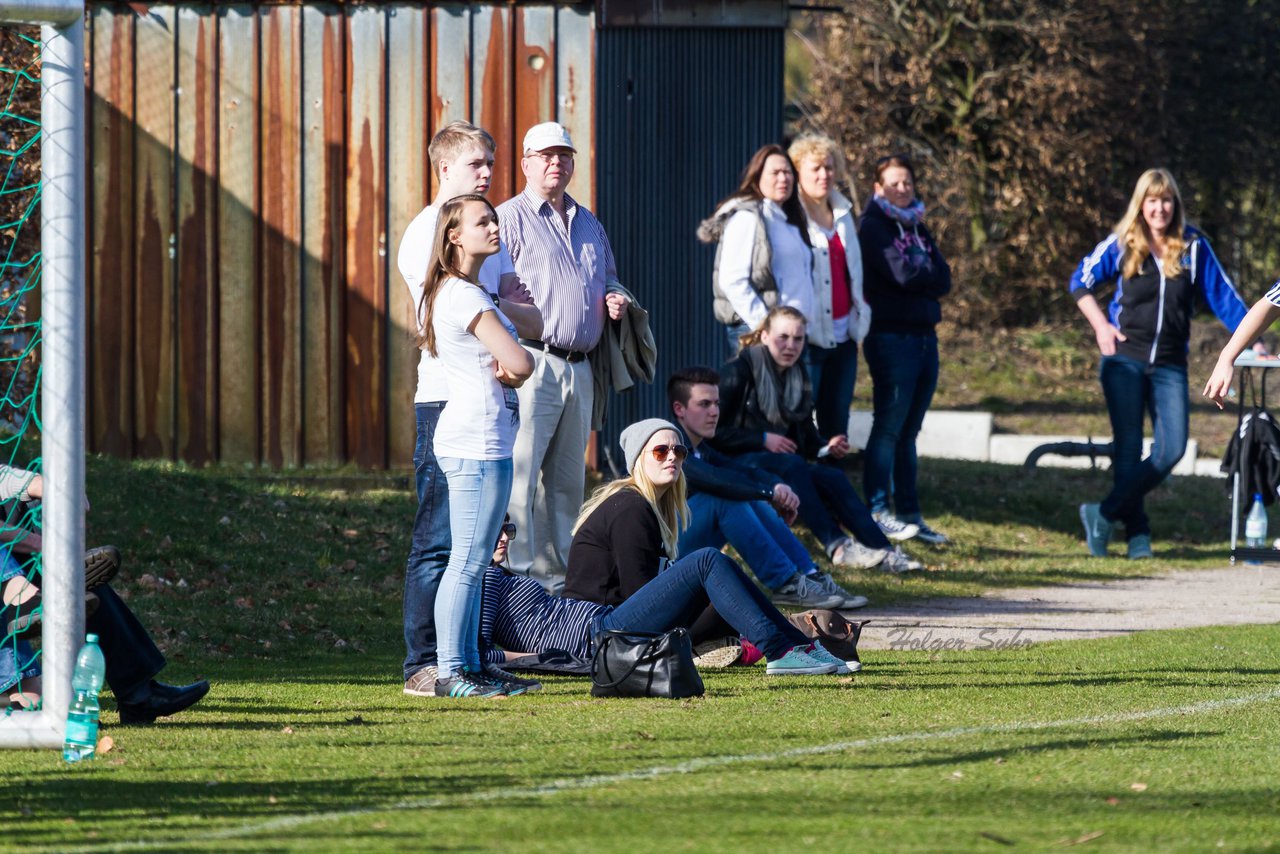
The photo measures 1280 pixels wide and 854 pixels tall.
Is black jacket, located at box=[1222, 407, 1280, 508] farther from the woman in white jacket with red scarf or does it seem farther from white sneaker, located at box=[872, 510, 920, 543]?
the woman in white jacket with red scarf

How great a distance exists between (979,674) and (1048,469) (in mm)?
8761

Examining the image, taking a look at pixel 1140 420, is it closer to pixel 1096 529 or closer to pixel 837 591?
pixel 1096 529

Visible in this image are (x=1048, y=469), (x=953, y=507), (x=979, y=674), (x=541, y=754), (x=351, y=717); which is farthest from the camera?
(x=1048, y=469)

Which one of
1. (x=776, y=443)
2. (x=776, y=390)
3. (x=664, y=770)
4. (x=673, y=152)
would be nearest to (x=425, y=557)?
(x=664, y=770)

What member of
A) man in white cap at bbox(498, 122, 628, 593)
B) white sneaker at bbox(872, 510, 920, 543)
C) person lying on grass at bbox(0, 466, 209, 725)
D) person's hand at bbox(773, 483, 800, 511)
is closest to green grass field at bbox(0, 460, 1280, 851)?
person lying on grass at bbox(0, 466, 209, 725)

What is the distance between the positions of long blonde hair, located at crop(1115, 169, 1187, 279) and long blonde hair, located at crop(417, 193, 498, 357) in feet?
21.3

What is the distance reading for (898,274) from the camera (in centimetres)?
1192

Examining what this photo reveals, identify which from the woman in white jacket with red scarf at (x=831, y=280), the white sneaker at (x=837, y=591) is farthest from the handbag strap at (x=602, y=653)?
the woman in white jacket with red scarf at (x=831, y=280)

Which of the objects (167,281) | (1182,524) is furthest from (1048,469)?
(167,281)

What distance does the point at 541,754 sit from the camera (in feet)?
18.3

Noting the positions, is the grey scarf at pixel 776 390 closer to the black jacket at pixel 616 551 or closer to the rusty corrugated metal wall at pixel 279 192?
the rusty corrugated metal wall at pixel 279 192

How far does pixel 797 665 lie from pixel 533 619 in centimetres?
111

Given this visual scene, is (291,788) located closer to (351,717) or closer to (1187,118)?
(351,717)

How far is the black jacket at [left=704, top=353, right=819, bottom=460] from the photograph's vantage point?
10445 millimetres
